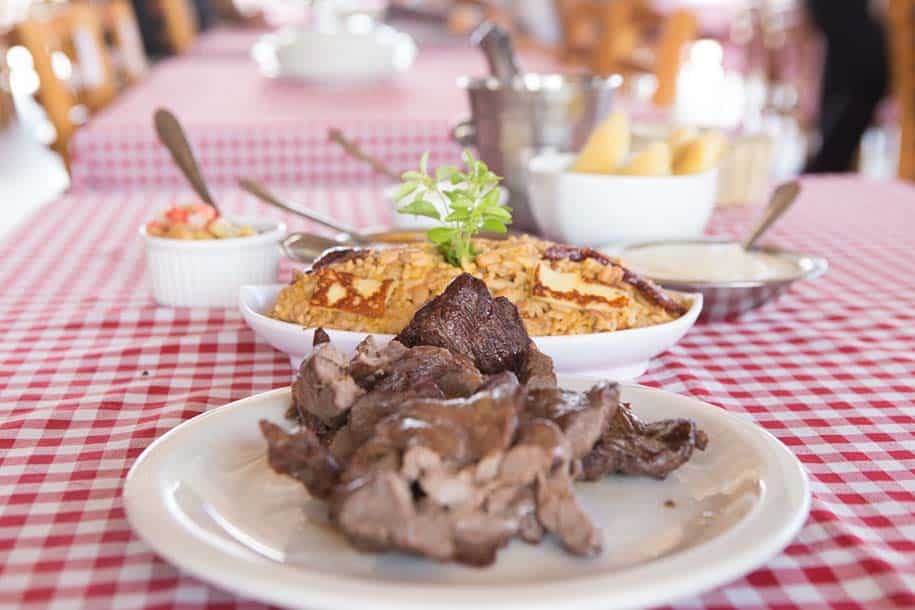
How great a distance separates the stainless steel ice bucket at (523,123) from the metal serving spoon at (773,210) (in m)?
0.32

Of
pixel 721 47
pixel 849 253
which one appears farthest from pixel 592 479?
pixel 721 47

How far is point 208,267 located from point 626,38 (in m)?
2.68

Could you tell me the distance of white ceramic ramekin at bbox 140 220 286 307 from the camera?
1043mm

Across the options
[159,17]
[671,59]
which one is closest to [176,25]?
[159,17]

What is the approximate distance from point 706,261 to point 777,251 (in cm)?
11

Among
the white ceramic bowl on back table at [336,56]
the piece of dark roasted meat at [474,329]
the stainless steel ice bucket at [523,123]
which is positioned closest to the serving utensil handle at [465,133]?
the stainless steel ice bucket at [523,123]

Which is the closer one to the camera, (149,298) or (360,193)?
(149,298)

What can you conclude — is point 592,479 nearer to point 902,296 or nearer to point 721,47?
point 902,296

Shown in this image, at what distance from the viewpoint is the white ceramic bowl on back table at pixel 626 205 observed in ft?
3.82

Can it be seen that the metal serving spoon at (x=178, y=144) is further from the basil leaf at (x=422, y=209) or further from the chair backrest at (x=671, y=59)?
the chair backrest at (x=671, y=59)

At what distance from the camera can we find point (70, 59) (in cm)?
→ 272

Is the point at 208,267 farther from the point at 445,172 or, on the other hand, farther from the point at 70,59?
the point at 70,59

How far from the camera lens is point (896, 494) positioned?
65cm

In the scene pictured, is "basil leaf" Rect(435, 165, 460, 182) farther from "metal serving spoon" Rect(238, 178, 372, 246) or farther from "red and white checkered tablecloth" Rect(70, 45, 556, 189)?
"red and white checkered tablecloth" Rect(70, 45, 556, 189)
